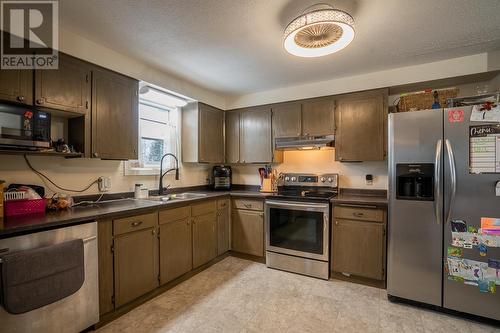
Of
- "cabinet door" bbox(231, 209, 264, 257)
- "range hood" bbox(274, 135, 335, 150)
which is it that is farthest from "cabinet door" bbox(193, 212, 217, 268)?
"range hood" bbox(274, 135, 335, 150)

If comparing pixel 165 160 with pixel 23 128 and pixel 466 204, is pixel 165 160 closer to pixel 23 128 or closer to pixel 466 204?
pixel 23 128

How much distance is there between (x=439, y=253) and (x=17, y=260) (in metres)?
3.10

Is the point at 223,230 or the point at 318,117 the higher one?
the point at 318,117

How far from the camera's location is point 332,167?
3221 mm

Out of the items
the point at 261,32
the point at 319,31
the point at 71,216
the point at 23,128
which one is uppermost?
the point at 261,32

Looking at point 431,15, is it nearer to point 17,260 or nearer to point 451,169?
point 451,169

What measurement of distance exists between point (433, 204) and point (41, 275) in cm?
301

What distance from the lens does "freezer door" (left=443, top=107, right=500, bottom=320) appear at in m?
1.84

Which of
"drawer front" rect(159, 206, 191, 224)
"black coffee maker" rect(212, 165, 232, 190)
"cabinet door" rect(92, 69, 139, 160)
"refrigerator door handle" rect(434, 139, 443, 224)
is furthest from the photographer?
"black coffee maker" rect(212, 165, 232, 190)

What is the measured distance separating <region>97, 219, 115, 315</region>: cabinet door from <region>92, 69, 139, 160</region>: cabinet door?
716 mm

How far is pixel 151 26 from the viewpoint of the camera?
1875mm

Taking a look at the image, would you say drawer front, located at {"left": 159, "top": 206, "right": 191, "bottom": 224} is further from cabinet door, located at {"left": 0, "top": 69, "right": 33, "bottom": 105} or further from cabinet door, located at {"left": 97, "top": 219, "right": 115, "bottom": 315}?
cabinet door, located at {"left": 0, "top": 69, "right": 33, "bottom": 105}

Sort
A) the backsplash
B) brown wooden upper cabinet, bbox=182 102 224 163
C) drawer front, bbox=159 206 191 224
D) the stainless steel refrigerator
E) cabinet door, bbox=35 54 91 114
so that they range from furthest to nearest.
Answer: brown wooden upper cabinet, bbox=182 102 224 163 < the backsplash < drawer front, bbox=159 206 191 224 < the stainless steel refrigerator < cabinet door, bbox=35 54 91 114

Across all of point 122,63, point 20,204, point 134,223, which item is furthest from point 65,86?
point 134,223
